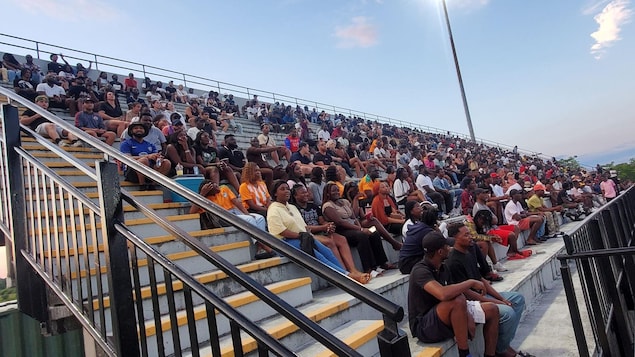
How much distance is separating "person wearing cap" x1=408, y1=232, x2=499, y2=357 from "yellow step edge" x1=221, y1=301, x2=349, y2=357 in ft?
2.37

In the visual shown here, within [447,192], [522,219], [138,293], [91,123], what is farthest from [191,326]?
[447,192]

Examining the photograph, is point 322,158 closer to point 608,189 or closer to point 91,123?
point 91,123

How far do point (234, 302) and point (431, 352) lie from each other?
178cm

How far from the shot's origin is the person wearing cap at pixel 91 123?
278 inches

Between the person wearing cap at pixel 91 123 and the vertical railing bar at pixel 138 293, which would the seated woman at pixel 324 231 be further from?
the person wearing cap at pixel 91 123

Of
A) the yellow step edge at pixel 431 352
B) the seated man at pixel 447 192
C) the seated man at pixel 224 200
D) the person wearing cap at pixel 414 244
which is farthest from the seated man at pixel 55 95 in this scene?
the seated man at pixel 447 192

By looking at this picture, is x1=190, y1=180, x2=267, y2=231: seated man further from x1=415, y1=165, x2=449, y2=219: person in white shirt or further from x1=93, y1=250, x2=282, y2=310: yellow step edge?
x1=415, y1=165, x2=449, y2=219: person in white shirt

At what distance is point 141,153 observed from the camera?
5.84 metres

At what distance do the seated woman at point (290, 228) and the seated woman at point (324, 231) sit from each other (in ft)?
0.90

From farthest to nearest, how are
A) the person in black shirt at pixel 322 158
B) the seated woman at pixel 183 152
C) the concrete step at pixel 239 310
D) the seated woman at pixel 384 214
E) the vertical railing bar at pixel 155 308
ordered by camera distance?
the person in black shirt at pixel 322 158 → the seated woman at pixel 384 214 → the seated woman at pixel 183 152 → the concrete step at pixel 239 310 → the vertical railing bar at pixel 155 308

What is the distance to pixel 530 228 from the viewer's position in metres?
9.43

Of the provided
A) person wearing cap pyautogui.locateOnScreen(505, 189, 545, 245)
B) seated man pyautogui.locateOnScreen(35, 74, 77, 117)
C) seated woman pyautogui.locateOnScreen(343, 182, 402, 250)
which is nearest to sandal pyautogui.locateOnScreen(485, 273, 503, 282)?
seated woman pyautogui.locateOnScreen(343, 182, 402, 250)

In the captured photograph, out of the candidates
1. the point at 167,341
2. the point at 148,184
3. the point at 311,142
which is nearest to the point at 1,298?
the point at 148,184

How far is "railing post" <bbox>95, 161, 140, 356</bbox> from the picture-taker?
6.75 feet
